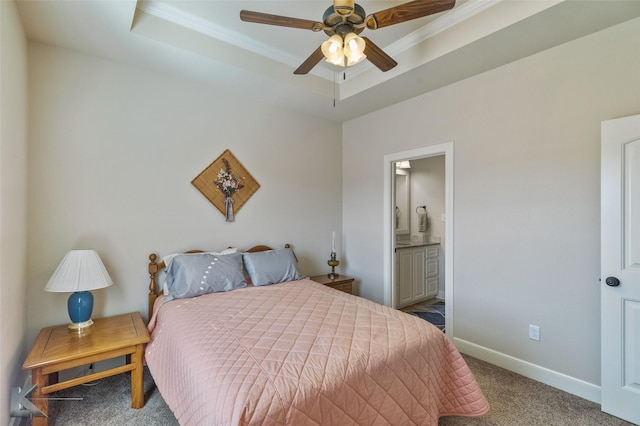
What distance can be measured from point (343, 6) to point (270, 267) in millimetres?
2214

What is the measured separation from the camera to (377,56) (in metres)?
2.01

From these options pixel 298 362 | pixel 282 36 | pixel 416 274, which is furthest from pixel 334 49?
pixel 416 274

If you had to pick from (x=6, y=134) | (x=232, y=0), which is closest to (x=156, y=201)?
(x=6, y=134)

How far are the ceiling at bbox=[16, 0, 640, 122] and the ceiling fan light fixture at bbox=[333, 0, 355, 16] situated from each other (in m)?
0.70

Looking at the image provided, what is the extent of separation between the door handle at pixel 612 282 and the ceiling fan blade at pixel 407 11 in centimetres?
201

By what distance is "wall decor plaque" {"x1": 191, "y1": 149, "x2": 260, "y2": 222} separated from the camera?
303 cm

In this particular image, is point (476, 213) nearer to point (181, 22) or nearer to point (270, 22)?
point (270, 22)

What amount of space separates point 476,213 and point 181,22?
297 centimetres

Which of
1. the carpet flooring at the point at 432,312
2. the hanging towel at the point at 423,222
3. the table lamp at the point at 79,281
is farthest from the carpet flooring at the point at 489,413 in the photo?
the hanging towel at the point at 423,222

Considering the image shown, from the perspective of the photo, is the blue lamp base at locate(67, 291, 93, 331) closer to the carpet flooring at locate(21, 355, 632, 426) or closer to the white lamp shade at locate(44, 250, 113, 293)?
the white lamp shade at locate(44, 250, 113, 293)

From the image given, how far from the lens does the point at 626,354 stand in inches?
76.1

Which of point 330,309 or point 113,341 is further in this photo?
point 330,309

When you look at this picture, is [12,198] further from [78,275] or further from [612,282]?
[612,282]

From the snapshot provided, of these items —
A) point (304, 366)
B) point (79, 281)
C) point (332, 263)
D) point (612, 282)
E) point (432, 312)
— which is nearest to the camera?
point (304, 366)
